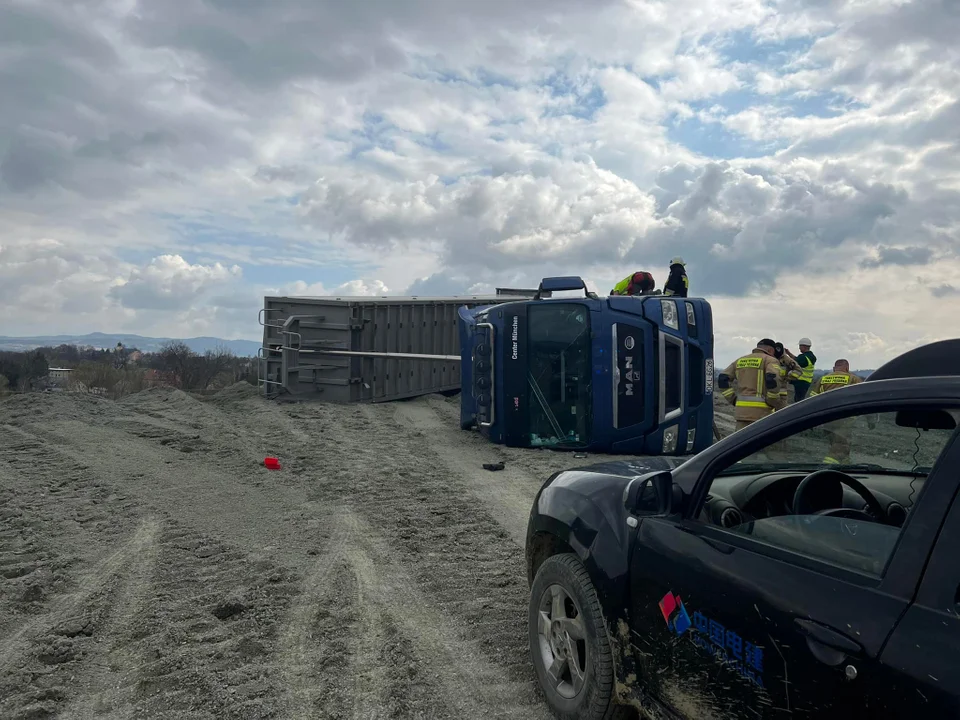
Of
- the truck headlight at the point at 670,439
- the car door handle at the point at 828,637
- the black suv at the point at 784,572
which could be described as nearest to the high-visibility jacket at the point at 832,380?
the truck headlight at the point at 670,439

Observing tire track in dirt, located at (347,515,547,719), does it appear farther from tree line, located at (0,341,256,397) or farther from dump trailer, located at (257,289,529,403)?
tree line, located at (0,341,256,397)

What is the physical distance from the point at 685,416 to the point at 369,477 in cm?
445

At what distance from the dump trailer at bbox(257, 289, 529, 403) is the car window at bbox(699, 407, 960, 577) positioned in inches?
418

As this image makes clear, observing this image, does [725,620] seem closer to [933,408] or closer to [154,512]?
[933,408]

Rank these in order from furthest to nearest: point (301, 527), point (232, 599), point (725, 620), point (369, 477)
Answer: point (369, 477) < point (301, 527) < point (232, 599) < point (725, 620)

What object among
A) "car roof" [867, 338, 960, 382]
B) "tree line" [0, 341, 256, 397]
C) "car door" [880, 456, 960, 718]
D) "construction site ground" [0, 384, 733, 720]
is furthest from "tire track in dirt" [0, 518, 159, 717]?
"tree line" [0, 341, 256, 397]

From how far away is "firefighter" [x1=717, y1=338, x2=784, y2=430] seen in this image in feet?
31.6

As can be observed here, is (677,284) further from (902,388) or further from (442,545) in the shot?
(902,388)

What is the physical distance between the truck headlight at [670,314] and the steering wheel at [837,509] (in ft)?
24.3

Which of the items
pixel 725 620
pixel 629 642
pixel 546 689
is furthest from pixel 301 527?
pixel 725 620

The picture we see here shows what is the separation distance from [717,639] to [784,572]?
1.06ft

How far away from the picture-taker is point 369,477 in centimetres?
834

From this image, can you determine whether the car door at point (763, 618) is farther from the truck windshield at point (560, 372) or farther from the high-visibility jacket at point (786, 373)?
the high-visibility jacket at point (786, 373)

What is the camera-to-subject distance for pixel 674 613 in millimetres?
2553
